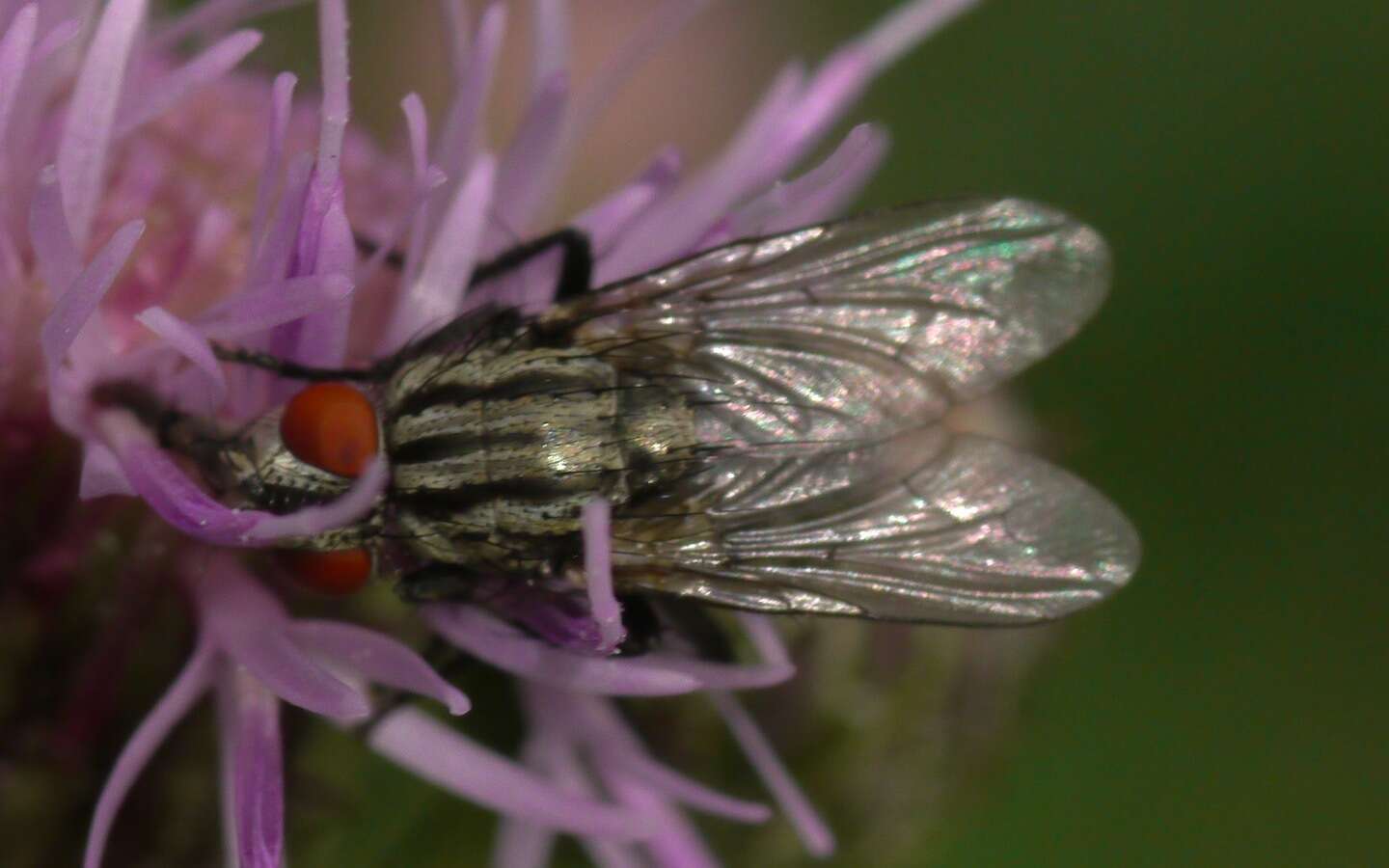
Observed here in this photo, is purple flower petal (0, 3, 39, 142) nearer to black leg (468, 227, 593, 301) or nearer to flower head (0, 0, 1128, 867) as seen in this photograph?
flower head (0, 0, 1128, 867)

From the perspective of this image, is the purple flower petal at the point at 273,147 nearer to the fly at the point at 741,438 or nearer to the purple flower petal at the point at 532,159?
the fly at the point at 741,438

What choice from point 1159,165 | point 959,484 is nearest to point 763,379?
point 959,484

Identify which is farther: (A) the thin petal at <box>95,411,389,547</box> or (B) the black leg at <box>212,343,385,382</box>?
(B) the black leg at <box>212,343,385,382</box>

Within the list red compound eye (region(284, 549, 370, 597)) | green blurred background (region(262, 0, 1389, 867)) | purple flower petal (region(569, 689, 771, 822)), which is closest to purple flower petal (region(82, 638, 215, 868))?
red compound eye (region(284, 549, 370, 597))

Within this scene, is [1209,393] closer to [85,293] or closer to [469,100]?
[469,100]

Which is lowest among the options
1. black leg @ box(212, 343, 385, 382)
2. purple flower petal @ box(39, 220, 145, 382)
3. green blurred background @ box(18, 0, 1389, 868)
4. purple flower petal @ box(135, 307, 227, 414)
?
green blurred background @ box(18, 0, 1389, 868)

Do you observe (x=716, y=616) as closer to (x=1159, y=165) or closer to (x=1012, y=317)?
(x=1012, y=317)

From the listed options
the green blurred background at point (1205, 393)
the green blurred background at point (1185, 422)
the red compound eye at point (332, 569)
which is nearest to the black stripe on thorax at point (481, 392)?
the red compound eye at point (332, 569)

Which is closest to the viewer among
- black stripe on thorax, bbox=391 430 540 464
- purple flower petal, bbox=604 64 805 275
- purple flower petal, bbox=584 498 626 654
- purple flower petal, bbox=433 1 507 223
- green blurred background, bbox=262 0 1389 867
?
purple flower petal, bbox=584 498 626 654
